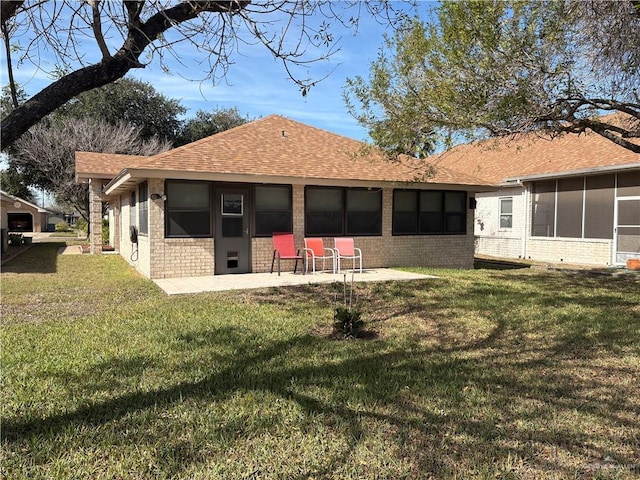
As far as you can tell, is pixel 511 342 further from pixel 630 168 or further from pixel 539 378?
pixel 630 168

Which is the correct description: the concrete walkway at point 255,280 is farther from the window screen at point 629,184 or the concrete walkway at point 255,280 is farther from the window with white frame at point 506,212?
the window with white frame at point 506,212

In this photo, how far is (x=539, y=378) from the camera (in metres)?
4.43

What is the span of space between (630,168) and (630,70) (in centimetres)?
739

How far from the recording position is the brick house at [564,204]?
48.9 ft

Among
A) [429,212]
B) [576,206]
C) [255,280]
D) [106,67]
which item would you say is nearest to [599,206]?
[576,206]

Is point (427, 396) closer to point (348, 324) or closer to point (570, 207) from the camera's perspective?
point (348, 324)

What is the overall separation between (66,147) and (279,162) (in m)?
24.1

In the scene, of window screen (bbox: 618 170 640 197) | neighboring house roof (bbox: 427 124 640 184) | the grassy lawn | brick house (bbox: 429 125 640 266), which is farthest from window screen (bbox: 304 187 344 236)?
window screen (bbox: 618 170 640 197)

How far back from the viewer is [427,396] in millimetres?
3936

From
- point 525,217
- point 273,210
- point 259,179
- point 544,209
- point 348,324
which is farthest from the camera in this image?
point 525,217

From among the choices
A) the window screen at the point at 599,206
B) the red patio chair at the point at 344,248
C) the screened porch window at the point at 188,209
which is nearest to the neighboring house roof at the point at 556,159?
the window screen at the point at 599,206

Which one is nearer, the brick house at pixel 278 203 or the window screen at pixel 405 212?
the brick house at pixel 278 203

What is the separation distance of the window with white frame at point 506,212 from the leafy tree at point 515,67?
1140 cm

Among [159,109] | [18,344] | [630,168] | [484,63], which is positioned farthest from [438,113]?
[159,109]
